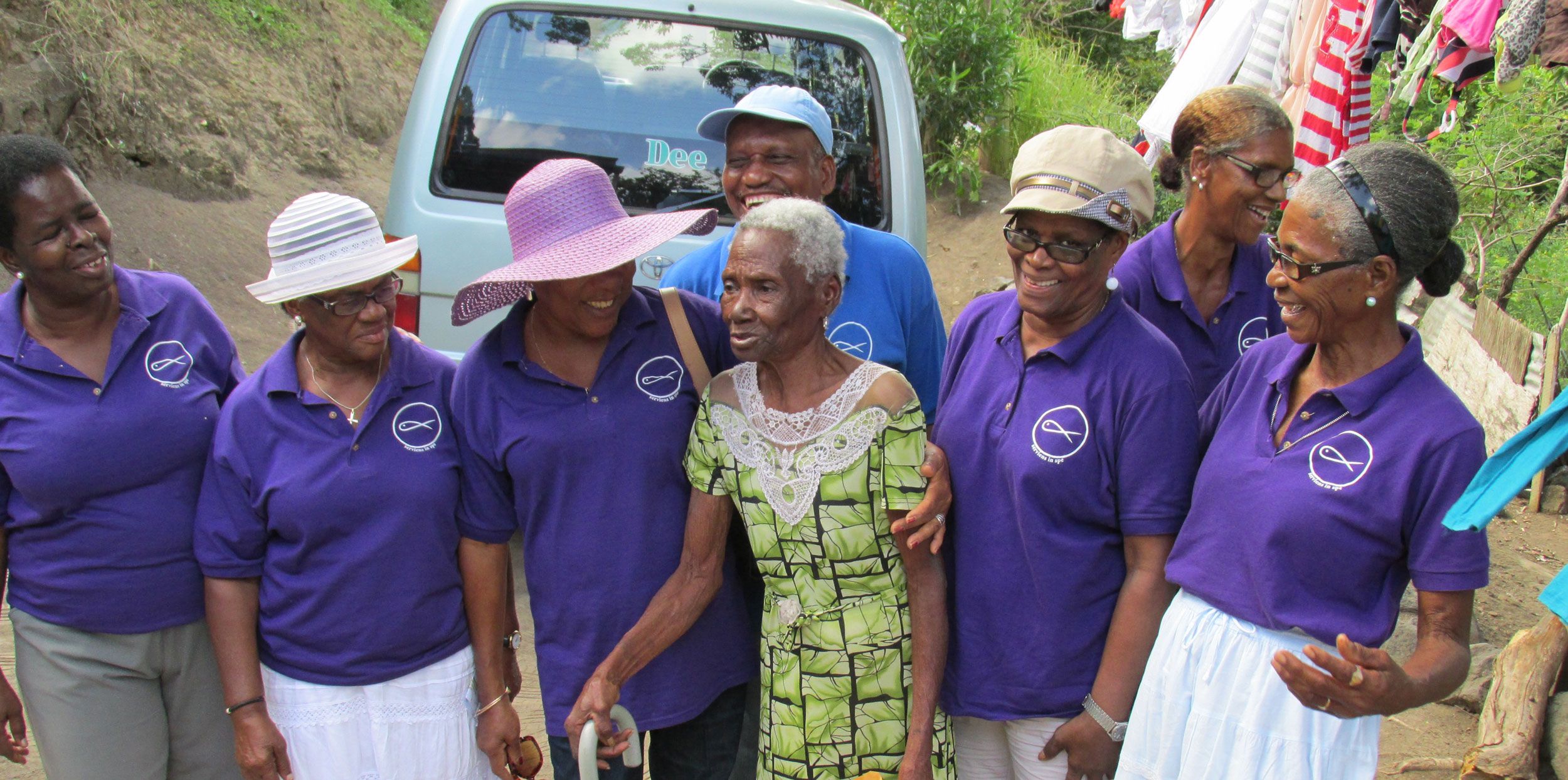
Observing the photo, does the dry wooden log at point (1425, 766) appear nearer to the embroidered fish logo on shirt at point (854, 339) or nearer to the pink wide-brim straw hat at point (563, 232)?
the embroidered fish logo on shirt at point (854, 339)

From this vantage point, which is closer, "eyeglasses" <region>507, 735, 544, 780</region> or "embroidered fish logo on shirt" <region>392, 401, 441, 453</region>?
"embroidered fish logo on shirt" <region>392, 401, 441, 453</region>

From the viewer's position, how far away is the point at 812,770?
86.7 inches

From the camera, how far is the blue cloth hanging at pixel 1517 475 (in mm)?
1634

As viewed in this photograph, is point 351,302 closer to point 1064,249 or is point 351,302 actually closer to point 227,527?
point 227,527

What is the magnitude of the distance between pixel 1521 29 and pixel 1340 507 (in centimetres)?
261

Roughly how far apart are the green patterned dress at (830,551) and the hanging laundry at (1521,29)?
2756 millimetres

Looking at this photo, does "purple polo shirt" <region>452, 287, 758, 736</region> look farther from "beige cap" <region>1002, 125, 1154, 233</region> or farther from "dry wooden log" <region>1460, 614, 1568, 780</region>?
"dry wooden log" <region>1460, 614, 1568, 780</region>

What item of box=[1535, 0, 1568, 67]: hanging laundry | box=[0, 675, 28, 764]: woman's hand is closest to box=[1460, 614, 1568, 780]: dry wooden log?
box=[1535, 0, 1568, 67]: hanging laundry

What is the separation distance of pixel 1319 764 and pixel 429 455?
1.78m

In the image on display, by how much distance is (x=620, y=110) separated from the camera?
167 inches

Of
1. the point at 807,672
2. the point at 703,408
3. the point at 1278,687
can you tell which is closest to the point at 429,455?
the point at 703,408

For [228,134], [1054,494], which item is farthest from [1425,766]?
[228,134]

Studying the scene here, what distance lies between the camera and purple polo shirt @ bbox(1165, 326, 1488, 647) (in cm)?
176

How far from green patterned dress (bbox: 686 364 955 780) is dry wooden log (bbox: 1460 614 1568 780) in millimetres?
2227
